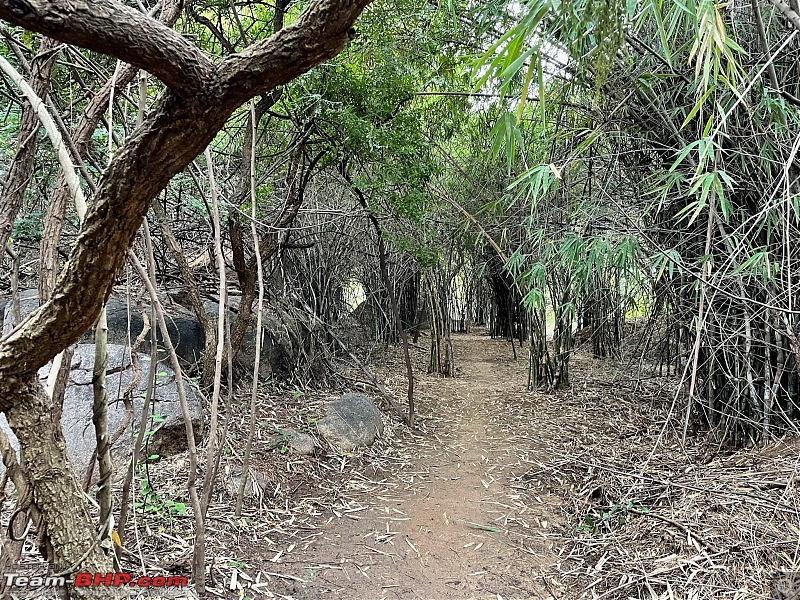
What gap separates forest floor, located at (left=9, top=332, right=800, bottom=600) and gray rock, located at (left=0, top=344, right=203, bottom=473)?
16 cm

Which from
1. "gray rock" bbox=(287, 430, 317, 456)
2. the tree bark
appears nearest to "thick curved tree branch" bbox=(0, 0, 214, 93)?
the tree bark

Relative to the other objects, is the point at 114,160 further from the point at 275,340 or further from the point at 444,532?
the point at 275,340

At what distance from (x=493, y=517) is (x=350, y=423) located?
1.32 meters

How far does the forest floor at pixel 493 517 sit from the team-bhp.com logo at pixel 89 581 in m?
0.06

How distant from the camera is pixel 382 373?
5.64 metres

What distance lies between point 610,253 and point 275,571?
2.22 m

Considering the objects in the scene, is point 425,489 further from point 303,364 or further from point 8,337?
point 8,337

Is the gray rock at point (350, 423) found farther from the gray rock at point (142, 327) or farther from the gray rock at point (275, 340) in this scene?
the gray rock at point (142, 327)

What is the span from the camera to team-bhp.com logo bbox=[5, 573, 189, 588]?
121 centimetres

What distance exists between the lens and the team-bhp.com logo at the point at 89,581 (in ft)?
3.98

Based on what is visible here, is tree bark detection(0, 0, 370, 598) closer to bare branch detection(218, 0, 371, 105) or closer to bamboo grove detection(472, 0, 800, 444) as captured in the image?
bare branch detection(218, 0, 371, 105)

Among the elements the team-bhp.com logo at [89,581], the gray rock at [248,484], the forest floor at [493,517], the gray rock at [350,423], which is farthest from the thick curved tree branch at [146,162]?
the gray rock at [350,423]

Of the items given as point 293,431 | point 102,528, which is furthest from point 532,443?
point 102,528

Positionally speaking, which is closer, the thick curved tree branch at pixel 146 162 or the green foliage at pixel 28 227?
the thick curved tree branch at pixel 146 162
